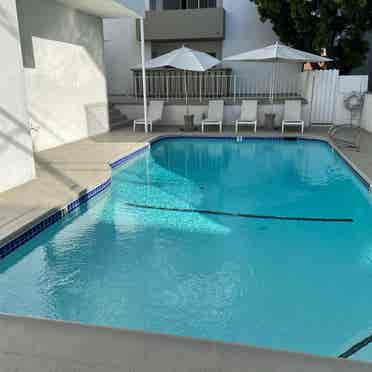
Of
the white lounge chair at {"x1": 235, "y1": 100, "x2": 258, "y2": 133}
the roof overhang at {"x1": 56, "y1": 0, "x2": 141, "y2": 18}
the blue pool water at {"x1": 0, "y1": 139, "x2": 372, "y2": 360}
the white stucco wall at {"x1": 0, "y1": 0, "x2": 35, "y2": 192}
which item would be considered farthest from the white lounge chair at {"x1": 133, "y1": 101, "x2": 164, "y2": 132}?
the white stucco wall at {"x1": 0, "y1": 0, "x2": 35, "y2": 192}

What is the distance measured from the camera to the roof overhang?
28.6 feet

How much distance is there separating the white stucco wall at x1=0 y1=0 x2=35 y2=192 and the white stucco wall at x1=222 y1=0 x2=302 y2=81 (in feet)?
35.6

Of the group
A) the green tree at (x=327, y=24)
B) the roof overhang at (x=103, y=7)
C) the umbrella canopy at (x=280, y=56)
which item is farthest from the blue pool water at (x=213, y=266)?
the green tree at (x=327, y=24)

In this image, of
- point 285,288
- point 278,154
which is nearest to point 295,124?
point 278,154

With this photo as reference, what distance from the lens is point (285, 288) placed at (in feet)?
11.8

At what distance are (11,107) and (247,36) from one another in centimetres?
1154

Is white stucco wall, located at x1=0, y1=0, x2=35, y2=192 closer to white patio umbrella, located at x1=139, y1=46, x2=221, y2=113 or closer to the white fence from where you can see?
white patio umbrella, located at x1=139, y1=46, x2=221, y2=113

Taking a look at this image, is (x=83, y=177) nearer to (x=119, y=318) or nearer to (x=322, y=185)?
(x=119, y=318)

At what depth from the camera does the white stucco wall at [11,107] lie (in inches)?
207

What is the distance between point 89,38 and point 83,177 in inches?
232

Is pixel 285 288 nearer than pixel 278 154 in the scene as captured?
Yes

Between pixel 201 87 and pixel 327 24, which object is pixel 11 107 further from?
pixel 327 24

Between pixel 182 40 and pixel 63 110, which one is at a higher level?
pixel 182 40

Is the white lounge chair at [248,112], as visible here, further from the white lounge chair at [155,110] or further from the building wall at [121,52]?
the building wall at [121,52]
